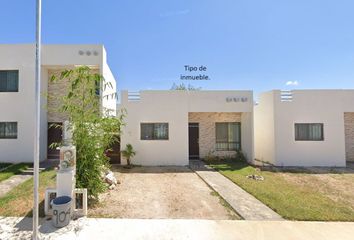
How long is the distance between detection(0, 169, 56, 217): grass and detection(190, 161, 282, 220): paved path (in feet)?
17.9

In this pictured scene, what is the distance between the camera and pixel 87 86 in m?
7.14

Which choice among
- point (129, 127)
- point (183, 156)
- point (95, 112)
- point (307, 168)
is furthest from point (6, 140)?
point (307, 168)

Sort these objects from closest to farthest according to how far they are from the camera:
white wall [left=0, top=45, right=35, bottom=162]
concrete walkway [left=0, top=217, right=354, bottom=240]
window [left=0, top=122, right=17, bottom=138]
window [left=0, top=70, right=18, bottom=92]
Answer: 1. concrete walkway [left=0, top=217, right=354, bottom=240]
2. white wall [left=0, top=45, right=35, bottom=162]
3. window [left=0, top=122, right=17, bottom=138]
4. window [left=0, top=70, right=18, bottom=92]

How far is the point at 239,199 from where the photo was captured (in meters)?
7.33

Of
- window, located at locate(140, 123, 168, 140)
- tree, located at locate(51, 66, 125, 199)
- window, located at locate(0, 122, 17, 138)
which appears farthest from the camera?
window, located at locate(140, 123, 168, 140)

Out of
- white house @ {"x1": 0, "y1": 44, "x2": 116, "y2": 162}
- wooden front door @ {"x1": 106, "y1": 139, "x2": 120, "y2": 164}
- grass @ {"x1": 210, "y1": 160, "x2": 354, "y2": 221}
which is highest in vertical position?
white house @ {"x1": 0, "y1": 44, "x2": 116, "y2": 162}

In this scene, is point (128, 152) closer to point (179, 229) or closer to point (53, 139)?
point (53, 139)

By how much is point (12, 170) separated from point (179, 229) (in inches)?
381

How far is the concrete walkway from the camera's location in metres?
4.89

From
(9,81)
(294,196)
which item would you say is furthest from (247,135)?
(9,81)

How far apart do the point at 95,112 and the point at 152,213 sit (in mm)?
3802

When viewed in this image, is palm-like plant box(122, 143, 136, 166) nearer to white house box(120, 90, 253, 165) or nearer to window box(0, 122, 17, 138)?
white house box(120, 90, 253, 165)

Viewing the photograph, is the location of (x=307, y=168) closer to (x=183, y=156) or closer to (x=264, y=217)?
(x=183, y=156)

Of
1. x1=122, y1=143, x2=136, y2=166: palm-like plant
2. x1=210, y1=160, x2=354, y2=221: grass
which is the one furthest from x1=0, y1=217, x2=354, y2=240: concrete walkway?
x1=122, y1=143, x2=136, y2=166: palm-like plant
